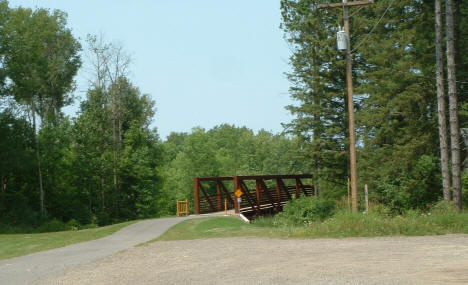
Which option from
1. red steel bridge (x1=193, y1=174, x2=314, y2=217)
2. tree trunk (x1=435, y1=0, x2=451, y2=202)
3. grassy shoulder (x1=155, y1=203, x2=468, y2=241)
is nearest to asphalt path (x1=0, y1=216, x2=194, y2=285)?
grassy shoulder (x1=155, y1=203, x2=468, y2=241)

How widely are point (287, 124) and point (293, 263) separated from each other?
23.8m

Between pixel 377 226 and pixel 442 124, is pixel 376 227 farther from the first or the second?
pixel 442 124

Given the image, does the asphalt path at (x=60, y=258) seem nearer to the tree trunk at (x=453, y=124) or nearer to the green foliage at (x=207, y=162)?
the tree trunk at (x=453, y=124)

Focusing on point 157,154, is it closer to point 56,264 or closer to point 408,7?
point 408,7

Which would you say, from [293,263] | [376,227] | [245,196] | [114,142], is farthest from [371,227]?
[114,142]

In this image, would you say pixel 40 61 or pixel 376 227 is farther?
pixel 40 61

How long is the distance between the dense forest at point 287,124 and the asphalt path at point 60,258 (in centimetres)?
1068

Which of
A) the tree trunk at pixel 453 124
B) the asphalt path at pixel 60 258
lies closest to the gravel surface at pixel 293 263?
the asphalt path at pixel 60 258

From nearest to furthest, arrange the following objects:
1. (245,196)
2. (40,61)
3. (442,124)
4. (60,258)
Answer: (60,258) < (442,124) < (245,196) < (40,61)

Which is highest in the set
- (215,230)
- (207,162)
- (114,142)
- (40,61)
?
(40,61)

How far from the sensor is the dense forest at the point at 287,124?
21250 mm

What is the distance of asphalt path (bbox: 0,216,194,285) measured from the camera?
31.1ft

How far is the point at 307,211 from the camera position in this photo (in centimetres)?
1981

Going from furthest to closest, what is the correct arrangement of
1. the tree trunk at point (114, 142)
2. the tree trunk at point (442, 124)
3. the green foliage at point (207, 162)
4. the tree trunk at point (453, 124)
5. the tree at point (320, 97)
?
1. the green foliage at point (207, 162)
2. the tree trunk at point (114, 142)
3. the tree at point (320, 97)
4. the tree trunk at point (442, 124)
5. the tree trunk at point (453, 124)
